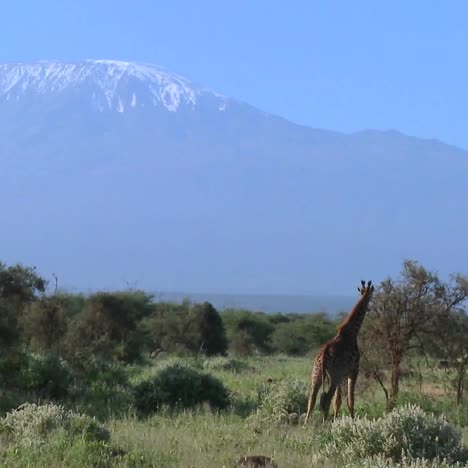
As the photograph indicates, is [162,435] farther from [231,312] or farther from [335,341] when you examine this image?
[231,312]

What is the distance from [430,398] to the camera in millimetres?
17266

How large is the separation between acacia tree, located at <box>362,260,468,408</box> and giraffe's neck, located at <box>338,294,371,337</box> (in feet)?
7.18

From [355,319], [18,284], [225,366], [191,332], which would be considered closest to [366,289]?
[355,319]

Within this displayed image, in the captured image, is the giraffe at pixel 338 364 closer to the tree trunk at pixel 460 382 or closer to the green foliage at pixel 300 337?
the tree trunk at pixel 460 382

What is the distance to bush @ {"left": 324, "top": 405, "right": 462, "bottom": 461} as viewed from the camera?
9.72 meters

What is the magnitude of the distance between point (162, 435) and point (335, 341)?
9.28ft

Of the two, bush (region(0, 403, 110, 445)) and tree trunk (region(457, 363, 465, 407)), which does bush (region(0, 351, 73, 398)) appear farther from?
tree trunk (region(457, 363, 465, 407))

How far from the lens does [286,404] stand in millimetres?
14492

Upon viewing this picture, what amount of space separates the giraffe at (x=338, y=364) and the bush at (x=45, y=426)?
318 cm

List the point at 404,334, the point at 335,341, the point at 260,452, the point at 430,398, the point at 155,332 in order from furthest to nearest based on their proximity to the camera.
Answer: the point at 155,332
the point at 430,398
the point at 404,334
the point at 335,341
the point at 260,452

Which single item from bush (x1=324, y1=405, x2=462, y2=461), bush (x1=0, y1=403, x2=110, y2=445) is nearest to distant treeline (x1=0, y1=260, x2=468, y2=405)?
bush (x1=324, y1=405, x2=462, y2=461)

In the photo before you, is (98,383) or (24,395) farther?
(98,383)

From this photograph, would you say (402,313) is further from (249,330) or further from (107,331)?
(249,330)

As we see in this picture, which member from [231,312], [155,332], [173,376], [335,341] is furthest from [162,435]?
[231,312]
